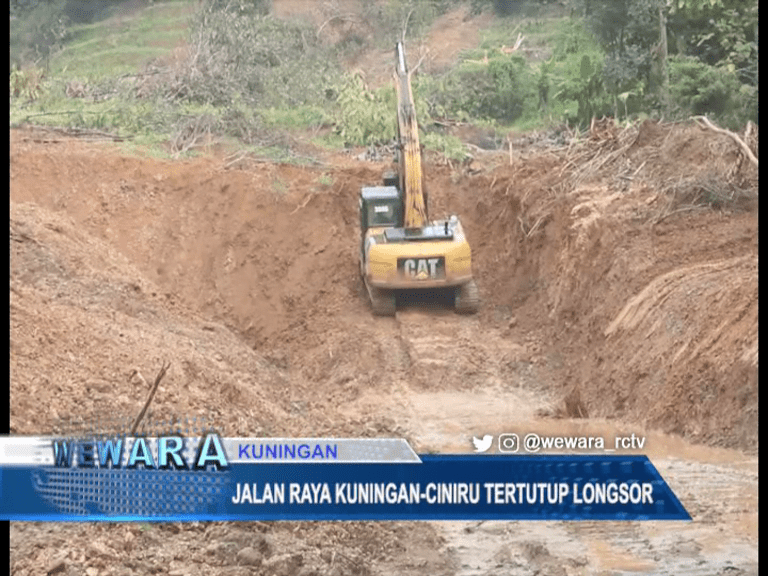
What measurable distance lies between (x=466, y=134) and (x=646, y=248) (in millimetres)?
2770

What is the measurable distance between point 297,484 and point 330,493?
214mm

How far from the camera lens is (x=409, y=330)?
55.1 feet

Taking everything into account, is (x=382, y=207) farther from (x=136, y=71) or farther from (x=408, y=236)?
(x=136, y=71)

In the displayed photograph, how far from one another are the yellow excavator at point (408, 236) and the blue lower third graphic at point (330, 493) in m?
6.24

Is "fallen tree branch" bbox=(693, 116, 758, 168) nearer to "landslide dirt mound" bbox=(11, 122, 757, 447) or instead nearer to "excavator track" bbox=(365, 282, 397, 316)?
"landslide dirt mound" bbox=(11, 122, 757, 447)

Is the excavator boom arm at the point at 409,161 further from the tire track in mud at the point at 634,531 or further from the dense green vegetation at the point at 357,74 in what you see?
the tire track in mud at the point at 634,531

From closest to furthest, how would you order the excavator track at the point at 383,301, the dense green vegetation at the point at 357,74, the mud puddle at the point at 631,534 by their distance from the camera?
1. the mud puddle at the point at 631,534
2. the dense green vegetation at the point at 357,74
3. the excavator track at the point at 383,301

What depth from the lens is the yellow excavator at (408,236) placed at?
15984 mm

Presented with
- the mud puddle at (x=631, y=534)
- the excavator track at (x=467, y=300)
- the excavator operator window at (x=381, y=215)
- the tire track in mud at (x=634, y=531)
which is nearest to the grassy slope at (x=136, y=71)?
the excavator operator window at (x=381, y=215)

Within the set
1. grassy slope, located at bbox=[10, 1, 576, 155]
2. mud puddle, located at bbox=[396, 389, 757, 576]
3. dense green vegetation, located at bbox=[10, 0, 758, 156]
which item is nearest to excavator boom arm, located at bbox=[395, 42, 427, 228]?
dense green vegetation, located at bbox=[10, 0, 758, 156]

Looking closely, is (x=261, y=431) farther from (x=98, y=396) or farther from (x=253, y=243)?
(x=253, y=243)

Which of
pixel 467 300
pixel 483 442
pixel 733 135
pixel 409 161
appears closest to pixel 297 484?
pixel 483 442

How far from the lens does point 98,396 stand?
11.6 m

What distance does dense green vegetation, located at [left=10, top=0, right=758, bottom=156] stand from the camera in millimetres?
14195
